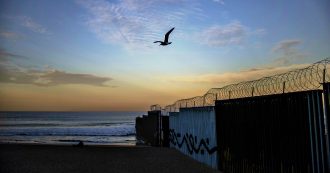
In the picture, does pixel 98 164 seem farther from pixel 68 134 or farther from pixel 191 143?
pixel 68 134

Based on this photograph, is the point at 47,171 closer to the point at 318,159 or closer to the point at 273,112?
the point at 273,112

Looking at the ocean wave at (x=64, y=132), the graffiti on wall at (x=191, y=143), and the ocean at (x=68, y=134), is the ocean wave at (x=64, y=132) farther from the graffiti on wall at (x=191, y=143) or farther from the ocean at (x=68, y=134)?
the graffiti on wall at (x=191, y=143)

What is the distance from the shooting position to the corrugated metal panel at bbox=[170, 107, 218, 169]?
1385 cm

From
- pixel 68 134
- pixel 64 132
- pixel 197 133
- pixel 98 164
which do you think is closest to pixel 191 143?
pixel 197 133

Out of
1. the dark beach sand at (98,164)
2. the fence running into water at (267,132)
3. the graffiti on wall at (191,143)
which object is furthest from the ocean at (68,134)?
the fence running into water at (267,132)

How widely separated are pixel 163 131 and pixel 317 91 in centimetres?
1751

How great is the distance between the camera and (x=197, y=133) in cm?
1588

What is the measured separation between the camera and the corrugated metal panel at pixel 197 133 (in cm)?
1385

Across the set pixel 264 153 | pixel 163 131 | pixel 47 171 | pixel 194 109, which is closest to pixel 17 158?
pixel 47 171

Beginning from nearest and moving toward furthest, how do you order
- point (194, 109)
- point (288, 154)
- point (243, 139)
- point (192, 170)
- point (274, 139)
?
point (288, 154) → point (274, 139) → point (243, 139) → point (192, 170) → point (194, 109)

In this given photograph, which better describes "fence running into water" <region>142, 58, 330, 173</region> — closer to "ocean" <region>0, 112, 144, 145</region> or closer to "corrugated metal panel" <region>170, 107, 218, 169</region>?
"corrugated metal panel" <region>170, 107, 218, 169</region>

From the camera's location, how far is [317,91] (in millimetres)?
7207

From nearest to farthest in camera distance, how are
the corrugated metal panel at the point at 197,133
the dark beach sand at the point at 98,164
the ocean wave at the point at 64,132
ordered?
the dark beach sand at the point at 98,164
the corrugated metal panel at the point at 197,133
the ocean wave at the point at 64,132

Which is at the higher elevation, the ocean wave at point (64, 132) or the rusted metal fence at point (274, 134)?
the rusted metal fence at point (274, 134)
